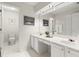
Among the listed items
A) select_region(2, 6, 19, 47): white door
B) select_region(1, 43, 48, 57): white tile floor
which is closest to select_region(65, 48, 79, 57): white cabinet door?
select_region(1, 43, 48, 57): white tile floor

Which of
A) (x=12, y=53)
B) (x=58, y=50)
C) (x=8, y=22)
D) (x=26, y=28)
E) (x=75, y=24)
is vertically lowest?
(x=12, y=53)

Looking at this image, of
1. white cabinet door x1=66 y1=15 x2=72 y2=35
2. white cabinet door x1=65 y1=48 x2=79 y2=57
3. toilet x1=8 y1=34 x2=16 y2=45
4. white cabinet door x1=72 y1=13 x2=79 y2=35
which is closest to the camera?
white cabinet door x1=65 y1=48 x2=79 y2=57

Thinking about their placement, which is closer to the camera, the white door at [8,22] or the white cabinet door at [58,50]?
the white cabinet door at [58,50]

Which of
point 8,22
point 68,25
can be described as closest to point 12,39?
point 8,22

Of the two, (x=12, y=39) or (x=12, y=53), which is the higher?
(x=12, y=39)

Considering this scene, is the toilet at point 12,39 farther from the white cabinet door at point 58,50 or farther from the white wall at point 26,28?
the white cabinet door at point 58,50

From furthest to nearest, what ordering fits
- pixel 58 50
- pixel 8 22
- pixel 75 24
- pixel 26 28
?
pixel 26 28, pixel 8 22, pixel 75 24, pixel 58 50

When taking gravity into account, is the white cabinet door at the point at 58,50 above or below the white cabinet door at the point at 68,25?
below

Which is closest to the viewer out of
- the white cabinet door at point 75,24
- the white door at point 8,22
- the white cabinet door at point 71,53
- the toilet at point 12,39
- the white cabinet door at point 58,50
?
the white cabinet door at point 71,53

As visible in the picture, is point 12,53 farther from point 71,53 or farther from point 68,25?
point 68,25

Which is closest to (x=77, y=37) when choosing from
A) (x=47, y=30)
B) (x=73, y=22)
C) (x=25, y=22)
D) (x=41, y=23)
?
(x=73, y=22)

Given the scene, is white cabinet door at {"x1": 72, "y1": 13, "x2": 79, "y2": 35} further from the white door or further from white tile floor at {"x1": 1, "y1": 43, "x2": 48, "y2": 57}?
the white door

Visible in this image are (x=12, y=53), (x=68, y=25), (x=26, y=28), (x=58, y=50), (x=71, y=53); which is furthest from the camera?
(x=26, y=28)

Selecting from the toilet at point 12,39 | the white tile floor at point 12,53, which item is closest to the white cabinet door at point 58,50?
the white tile floor at point 12,53
